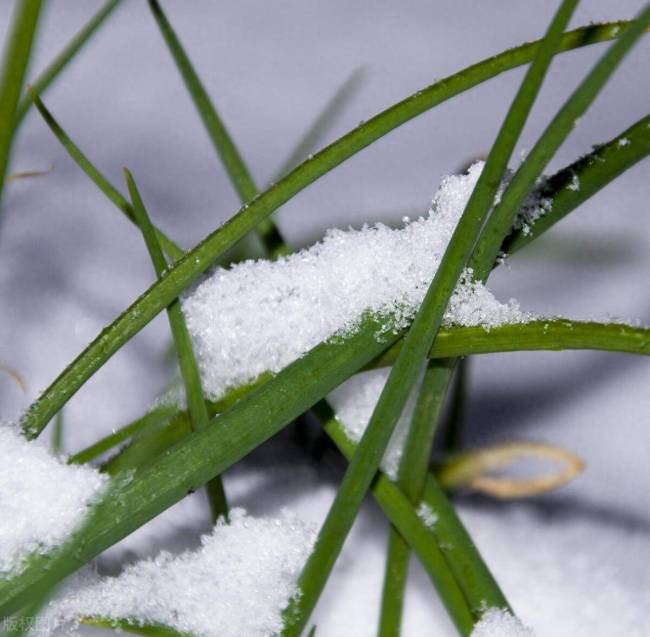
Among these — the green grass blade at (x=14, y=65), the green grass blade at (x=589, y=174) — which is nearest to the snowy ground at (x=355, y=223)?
the green grass blade at (x=589, y=174)

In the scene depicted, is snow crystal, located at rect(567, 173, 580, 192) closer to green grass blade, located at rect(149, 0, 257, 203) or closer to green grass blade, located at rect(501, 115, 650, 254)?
green grass blade, located at rect(501, 115, 650, 254)

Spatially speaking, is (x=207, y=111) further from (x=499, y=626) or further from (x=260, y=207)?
(x=499, y=626)

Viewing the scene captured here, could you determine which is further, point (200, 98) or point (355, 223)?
point (355, 223)

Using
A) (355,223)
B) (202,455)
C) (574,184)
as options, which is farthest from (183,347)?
(355,223)

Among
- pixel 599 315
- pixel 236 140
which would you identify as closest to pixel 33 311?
pixel 236 140

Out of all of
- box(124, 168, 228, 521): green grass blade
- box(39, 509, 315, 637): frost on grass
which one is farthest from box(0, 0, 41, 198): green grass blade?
box(39, 509, 315, 637): frost on grass

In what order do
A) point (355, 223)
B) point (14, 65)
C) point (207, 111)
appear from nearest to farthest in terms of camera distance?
point (14, 65) < point (207, 111) < point (355, 223)
